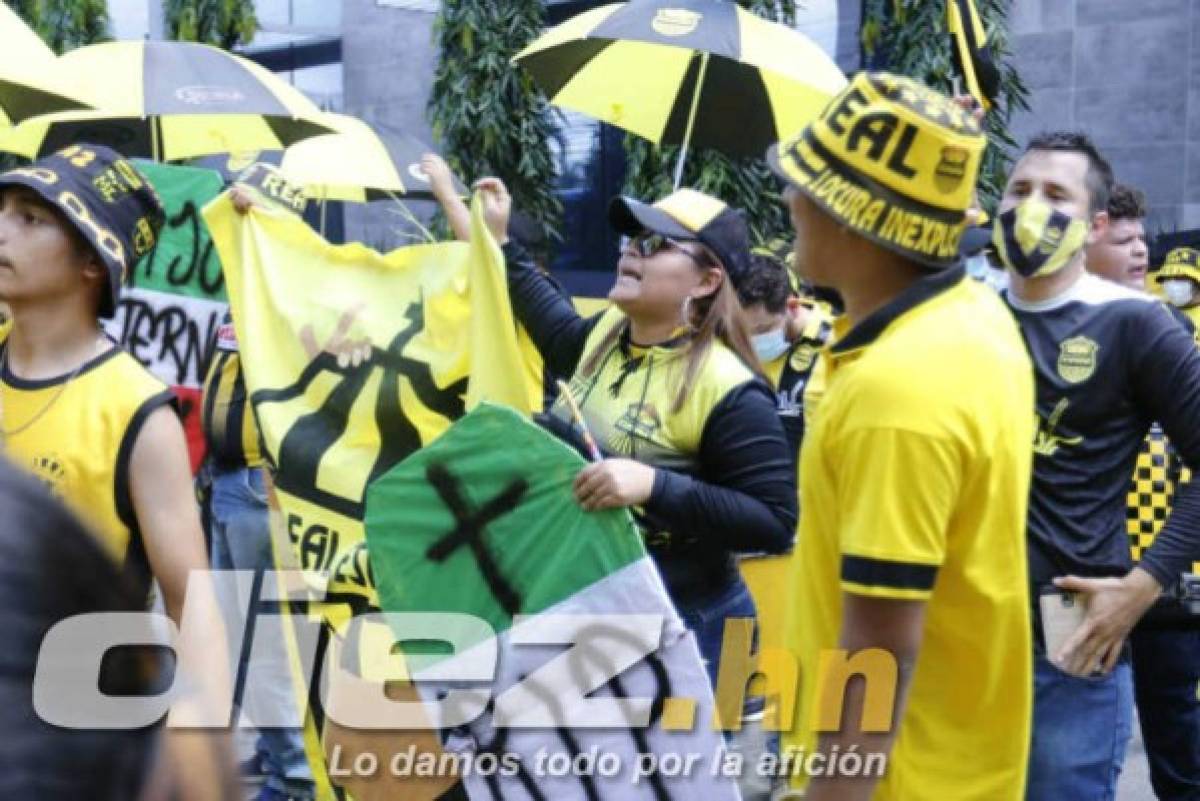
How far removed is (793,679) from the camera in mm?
2738

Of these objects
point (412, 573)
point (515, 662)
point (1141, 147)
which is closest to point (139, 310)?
point (412, 573)

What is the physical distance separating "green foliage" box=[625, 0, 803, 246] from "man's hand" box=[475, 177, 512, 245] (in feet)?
21.4

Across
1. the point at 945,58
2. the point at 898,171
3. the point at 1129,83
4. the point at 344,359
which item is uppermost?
the point at 898,171

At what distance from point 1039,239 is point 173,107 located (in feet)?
14.2

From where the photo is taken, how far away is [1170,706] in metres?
5.21

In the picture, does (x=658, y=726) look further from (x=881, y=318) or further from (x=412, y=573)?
(x=881, y=318)

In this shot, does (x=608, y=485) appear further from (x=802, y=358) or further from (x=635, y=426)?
(x=802, y=358)

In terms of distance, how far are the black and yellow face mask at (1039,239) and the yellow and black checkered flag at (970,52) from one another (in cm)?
72

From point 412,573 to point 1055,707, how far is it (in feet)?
5.13

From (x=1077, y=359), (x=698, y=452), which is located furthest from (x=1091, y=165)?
(x=698, y=452)

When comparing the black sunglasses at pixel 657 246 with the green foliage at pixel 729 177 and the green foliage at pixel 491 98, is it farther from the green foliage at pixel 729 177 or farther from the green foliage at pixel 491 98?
the green foliage at pixel 491 98

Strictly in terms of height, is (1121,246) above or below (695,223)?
below

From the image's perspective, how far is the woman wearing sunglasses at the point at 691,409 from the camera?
394cm

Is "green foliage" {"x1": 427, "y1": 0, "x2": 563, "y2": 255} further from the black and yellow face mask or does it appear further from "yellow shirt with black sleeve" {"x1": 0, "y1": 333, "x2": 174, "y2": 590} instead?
"yellow shirt with black sleeve" {"x1": 0, "y1": 333, "x2": 174, "y2": 590}
